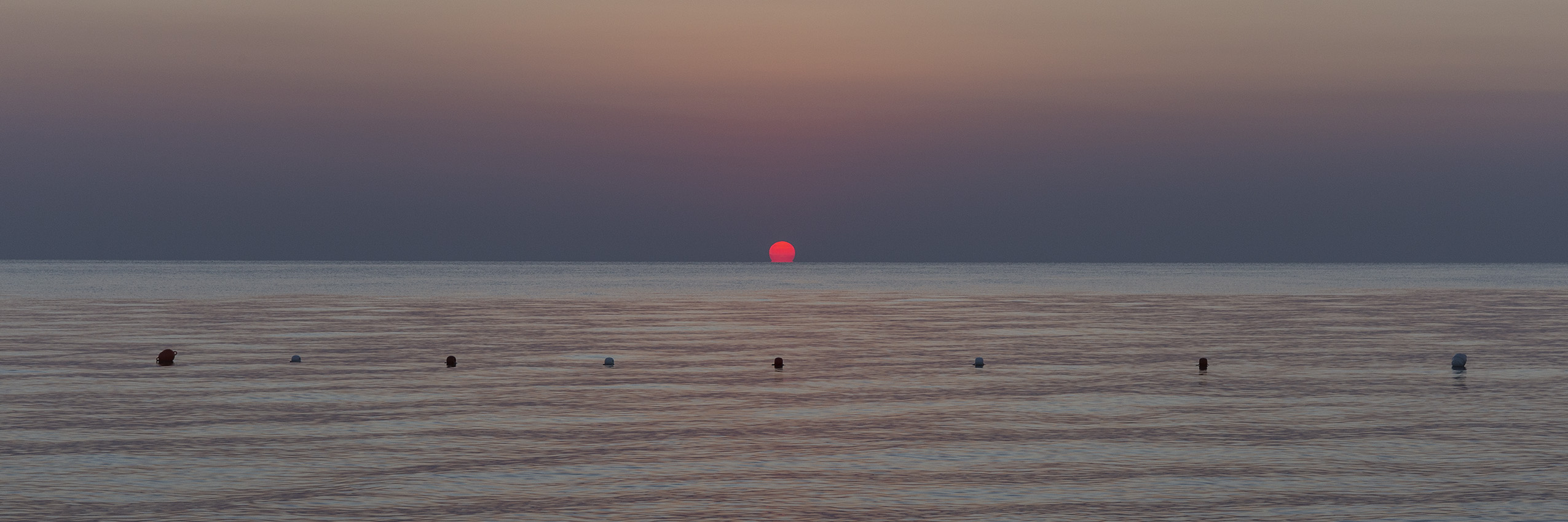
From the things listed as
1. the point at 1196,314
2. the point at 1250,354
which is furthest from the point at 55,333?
the point at 1196,314

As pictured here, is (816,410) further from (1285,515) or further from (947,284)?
(947,284)

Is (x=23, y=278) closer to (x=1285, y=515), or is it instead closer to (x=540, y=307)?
(x=540, y=307)

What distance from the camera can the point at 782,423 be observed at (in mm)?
29250

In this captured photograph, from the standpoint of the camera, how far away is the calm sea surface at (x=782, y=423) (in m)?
20.3

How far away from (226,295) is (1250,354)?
3608 inches

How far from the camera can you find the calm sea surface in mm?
20312

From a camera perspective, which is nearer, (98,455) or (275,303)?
(98,455)

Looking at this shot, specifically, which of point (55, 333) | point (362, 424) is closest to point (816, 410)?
point (362, 424)

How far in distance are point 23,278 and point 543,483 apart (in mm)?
191879

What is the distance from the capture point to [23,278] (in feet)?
623

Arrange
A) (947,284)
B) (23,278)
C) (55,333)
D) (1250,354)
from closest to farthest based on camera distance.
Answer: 1. (1250,354)
2. (55,333)
3. (947,284)
4. (23,278)

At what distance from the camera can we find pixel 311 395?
3456 cm

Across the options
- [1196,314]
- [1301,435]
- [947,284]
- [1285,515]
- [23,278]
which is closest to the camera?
[1285,515]

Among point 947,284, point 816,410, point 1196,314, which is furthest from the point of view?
point 947,284
